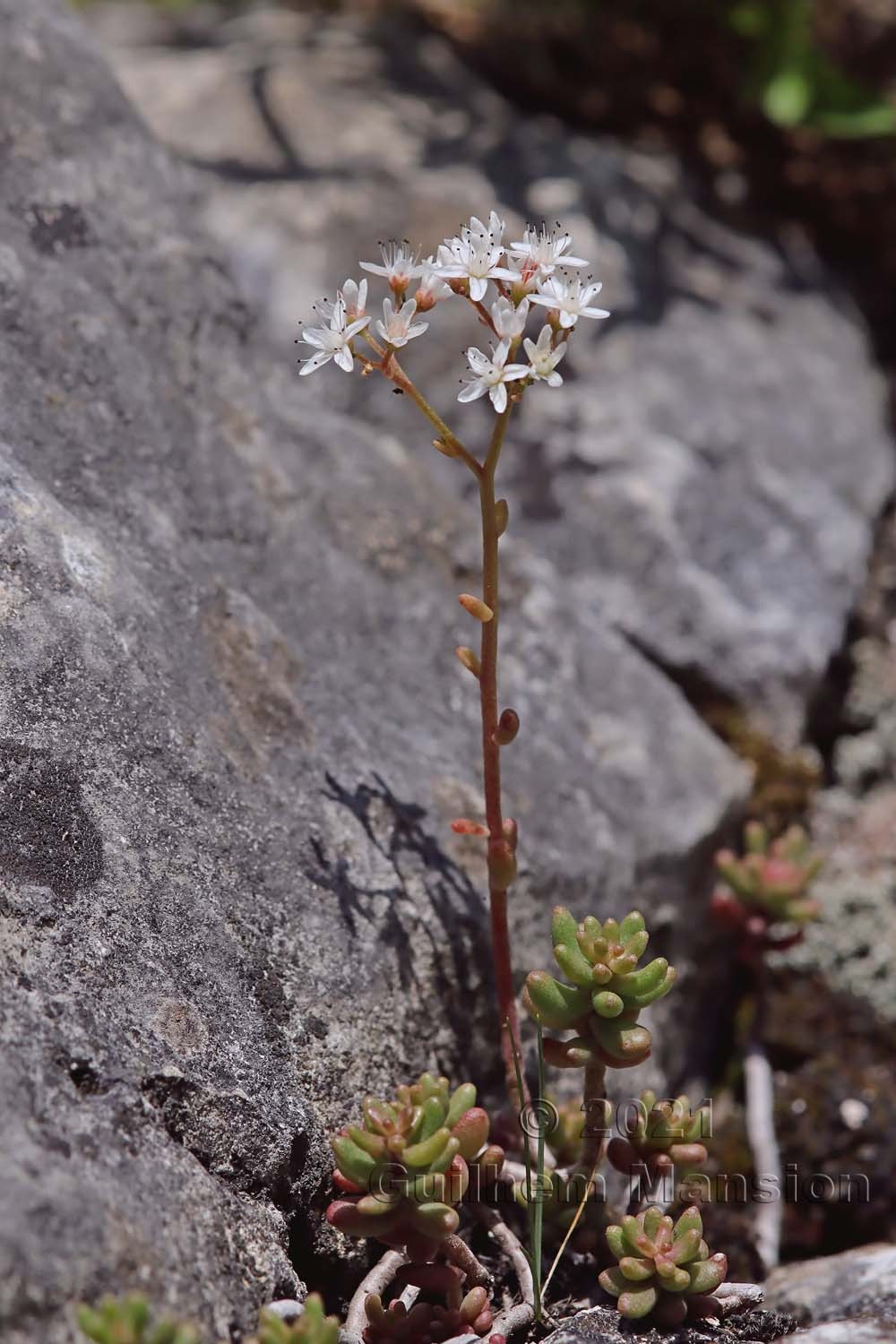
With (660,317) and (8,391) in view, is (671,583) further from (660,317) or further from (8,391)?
(8,391)

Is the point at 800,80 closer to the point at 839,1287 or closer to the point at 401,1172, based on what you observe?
the point at 839,1287

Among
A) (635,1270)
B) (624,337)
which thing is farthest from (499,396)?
(624,337)

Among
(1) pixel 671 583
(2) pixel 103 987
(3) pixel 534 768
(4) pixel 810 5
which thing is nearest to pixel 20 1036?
(2) pixel 103 987

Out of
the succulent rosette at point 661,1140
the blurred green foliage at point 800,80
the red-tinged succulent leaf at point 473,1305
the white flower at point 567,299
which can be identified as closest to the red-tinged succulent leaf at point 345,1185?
the red-tinged succulent leaf at point 473,1305

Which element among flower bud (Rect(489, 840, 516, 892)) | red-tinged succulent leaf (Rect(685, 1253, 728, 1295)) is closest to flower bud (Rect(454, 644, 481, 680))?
flower bud (Rect(489, 840, 516, 892))

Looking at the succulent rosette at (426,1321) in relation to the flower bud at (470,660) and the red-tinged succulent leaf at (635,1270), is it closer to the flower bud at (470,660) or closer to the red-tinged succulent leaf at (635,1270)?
Answer: the red-tinged succulent leaf at (635,1270)

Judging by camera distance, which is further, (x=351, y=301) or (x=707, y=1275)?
(x=351, y=301)

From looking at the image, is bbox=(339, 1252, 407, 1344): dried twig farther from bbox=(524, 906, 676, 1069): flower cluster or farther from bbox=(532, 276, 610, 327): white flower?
bbox=(532, 276, 610, 327): white flower
